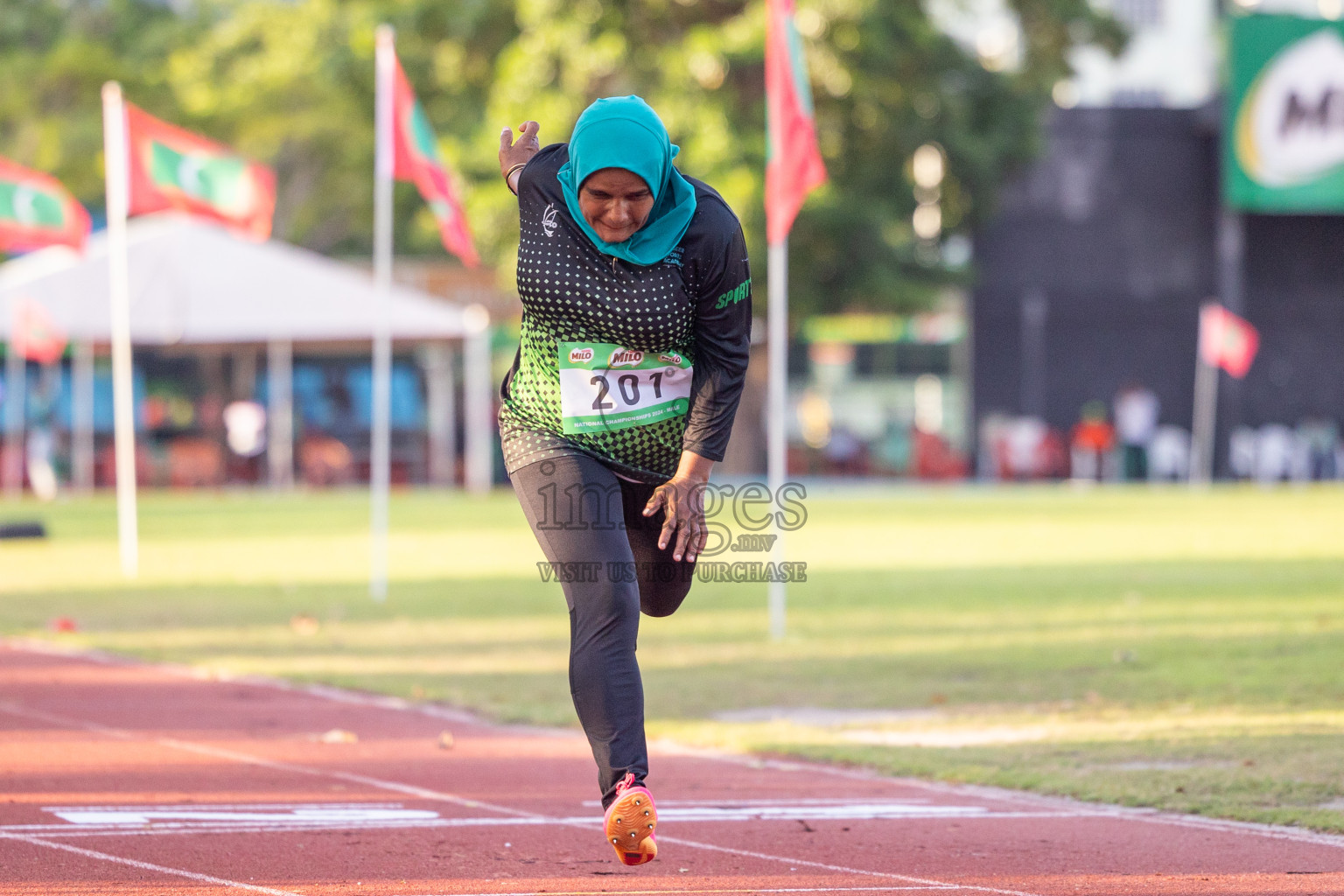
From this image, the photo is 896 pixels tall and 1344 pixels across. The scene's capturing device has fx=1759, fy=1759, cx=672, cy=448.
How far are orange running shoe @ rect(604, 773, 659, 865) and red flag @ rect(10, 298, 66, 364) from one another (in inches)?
953

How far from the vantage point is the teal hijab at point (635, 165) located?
4566 millimetres

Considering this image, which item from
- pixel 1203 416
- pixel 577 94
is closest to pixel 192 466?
pixel 577 94

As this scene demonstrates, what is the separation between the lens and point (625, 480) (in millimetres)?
5078

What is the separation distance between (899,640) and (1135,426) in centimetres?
2849

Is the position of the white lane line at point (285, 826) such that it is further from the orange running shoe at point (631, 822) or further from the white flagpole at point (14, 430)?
the white flagpole at point (14, 430)

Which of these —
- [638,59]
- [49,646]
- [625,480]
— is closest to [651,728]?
[625,480]

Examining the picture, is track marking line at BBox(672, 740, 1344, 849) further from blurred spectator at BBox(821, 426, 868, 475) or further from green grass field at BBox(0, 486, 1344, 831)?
blurred spectator at BBox(821, 426, 868, 475)

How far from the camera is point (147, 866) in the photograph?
5055 mm

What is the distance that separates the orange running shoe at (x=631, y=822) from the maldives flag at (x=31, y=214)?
17985 millimetres

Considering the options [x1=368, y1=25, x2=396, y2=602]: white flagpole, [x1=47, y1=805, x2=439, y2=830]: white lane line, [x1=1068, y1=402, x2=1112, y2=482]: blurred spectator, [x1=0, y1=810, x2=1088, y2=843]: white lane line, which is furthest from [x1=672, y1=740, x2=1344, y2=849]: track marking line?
[x1=1068, y1=402, x2=1112, y2=482]: blurred spectator

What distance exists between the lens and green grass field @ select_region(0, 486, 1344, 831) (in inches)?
291

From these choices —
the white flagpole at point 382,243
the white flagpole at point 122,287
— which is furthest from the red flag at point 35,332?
the white flagpole at point 382,243

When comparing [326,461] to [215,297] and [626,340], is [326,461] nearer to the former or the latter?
[215,297]

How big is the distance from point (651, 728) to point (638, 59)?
23.9 m
